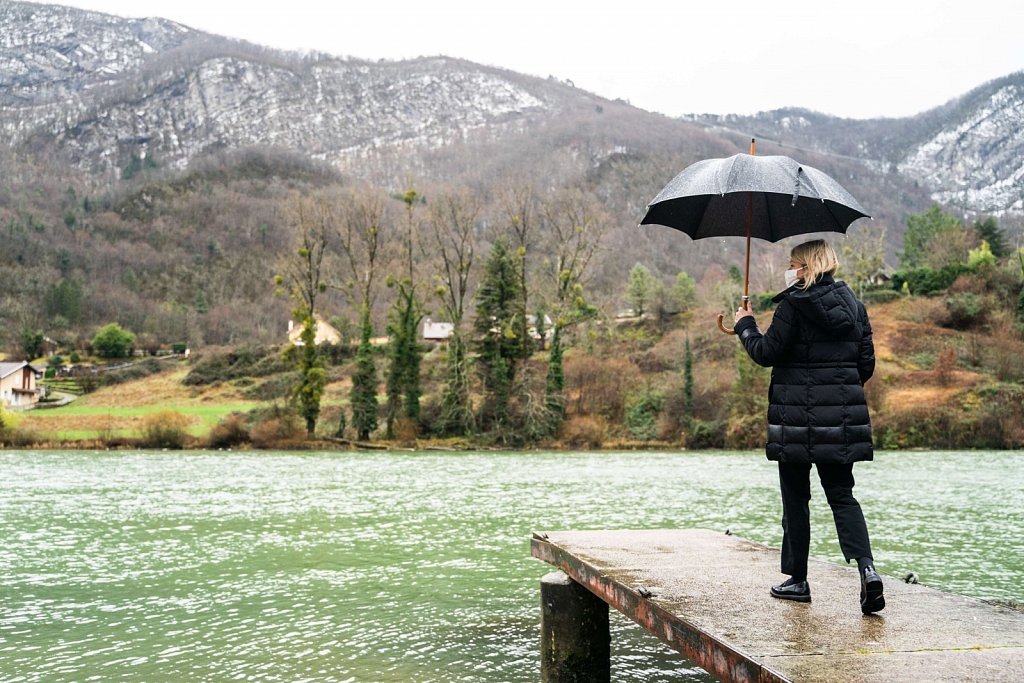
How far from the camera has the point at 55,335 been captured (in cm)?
8588

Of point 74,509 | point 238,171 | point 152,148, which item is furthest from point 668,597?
point 152,148

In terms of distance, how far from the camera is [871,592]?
15.2 feet

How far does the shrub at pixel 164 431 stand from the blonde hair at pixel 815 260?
38106 mm

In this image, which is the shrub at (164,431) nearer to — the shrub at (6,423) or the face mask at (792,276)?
the shrub at (6,423)

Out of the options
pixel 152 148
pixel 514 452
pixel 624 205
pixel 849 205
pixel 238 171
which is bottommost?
pixel 514 452

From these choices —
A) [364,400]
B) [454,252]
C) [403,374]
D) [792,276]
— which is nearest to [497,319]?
[403,374]

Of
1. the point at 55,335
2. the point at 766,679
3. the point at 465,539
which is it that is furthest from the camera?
the point at 55,335

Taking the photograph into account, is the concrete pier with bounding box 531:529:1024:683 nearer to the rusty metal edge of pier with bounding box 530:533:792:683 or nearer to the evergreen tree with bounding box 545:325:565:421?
the rusty metal edge of pier with bounding box 530:533:792:683

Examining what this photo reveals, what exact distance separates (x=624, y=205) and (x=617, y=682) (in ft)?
441

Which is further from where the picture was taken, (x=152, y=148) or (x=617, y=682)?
(x=152, y=148)

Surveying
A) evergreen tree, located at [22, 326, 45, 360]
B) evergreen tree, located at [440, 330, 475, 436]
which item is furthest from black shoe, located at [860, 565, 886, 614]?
evergreen tree, located at [22, 326, 45, 360]

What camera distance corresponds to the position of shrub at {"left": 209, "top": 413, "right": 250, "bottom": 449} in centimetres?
4000

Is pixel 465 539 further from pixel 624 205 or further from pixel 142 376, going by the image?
pixel 624 205

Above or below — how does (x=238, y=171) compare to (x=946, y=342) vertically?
above
